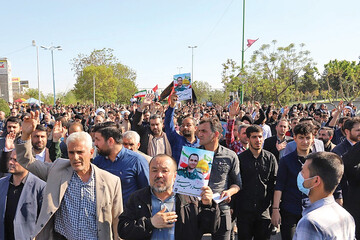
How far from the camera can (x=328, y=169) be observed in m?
2.34

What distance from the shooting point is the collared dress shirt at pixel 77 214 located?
3.04 meters

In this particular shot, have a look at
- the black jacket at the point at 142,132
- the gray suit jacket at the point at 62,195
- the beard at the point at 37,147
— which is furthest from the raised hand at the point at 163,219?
the black jacket at the point at 142,132

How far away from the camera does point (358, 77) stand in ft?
108

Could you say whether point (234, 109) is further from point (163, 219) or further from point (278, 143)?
point (163, 219)

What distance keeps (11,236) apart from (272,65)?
2796cm

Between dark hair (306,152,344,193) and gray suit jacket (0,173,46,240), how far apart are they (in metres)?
2.83

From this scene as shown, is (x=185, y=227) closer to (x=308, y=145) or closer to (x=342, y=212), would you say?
(x=342, y=212)

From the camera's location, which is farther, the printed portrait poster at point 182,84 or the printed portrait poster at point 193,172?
the printed portrait poster at point 182,84

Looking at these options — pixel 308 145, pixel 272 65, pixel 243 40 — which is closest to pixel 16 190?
pixel 308 145

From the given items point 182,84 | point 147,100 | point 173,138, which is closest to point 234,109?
point 173,138

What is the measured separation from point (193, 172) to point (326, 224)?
1147 millimetres

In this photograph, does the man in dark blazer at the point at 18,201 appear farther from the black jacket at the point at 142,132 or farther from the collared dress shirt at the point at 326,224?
the black jacket at the point at 142,132

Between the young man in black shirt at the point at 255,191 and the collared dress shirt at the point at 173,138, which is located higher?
the collared dress shirt at the point at 173,138

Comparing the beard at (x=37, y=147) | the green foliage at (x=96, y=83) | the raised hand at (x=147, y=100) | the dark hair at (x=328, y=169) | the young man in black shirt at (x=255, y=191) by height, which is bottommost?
the young man in black shirt at (x=255, y=191)
